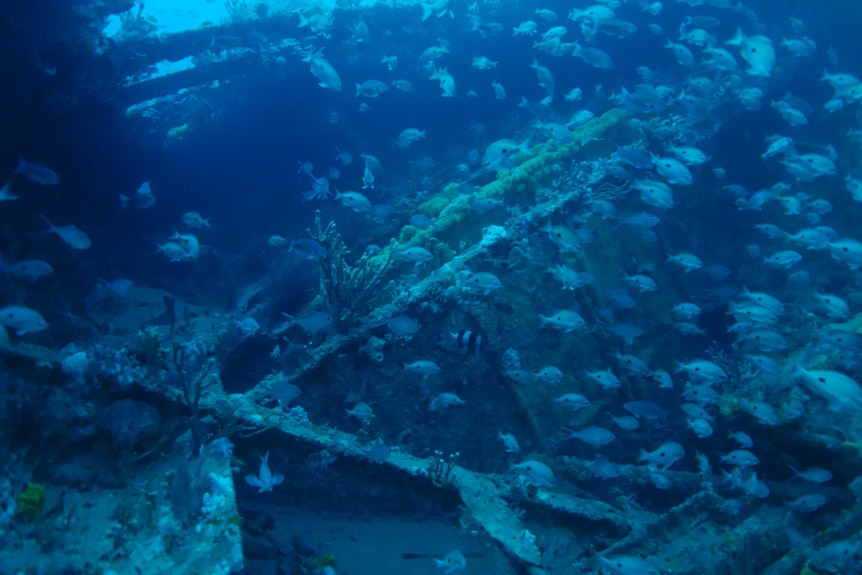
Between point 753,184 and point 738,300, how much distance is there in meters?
4.41

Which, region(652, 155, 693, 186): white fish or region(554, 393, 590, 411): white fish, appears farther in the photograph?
region(652, 155, 693, 186): white fish

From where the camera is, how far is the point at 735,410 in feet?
24.9

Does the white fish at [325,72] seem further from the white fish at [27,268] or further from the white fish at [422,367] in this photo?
the white fish at [422,367]

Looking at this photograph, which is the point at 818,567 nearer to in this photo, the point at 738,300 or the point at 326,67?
the point at 738,300

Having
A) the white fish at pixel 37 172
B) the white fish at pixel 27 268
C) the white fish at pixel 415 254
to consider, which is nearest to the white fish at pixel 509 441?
the white fish at pixel 415 254

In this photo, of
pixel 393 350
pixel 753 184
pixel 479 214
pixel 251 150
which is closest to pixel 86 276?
pixel 251 150

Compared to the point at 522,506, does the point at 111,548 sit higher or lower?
higher

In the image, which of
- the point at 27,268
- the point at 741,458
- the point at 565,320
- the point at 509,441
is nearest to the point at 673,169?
the point at 565,320

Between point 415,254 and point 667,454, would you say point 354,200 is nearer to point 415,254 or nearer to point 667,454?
point 415,254

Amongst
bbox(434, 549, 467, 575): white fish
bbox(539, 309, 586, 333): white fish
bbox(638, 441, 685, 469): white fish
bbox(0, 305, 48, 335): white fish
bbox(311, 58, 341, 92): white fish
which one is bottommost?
bbox(638, 441, 685, 469): white fish

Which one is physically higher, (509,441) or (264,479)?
(264,479)

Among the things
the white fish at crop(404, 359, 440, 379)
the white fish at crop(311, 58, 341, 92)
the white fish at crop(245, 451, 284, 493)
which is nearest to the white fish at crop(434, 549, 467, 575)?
the white fish at crop(245, 451, 284, 493)

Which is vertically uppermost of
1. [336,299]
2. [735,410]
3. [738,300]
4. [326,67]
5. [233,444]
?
[326,67]

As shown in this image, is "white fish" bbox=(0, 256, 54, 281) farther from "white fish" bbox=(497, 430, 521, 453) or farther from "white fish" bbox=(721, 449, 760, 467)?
"white fish" bbox=(721, 449, 760, 467)
